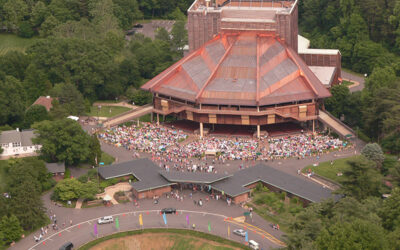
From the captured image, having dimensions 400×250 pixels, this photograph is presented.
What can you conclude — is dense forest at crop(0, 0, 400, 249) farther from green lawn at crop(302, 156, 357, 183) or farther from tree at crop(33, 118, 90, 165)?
green lawn at crop(302, 156, 357, 183)

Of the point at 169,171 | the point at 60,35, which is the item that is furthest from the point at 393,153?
the point at 60,35

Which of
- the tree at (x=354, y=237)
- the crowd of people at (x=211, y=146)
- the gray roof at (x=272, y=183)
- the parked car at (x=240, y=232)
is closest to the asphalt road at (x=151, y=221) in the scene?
the parked car at (x=240, y=232)

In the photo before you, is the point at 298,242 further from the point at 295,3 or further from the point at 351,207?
the point at 295,3

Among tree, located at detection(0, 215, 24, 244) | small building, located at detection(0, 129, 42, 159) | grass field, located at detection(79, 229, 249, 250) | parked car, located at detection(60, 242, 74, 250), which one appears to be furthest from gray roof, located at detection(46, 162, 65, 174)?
parked car, located at detection(60, 242, 74, 250)

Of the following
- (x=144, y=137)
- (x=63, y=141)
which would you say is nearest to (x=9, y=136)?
(x=63, y=141)

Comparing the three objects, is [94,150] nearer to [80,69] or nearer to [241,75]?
[241,75]

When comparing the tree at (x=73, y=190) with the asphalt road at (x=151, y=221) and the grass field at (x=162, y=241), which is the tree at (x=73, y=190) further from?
A: the grass field at (x=162, y=241)
